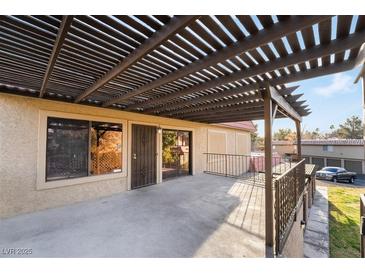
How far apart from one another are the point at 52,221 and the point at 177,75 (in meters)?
3.59

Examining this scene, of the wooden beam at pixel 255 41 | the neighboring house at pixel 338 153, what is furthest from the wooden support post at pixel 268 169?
the neighboring house at pixel 338 153

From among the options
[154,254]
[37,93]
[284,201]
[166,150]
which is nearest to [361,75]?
[284,201]

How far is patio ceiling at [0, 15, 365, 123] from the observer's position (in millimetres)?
1628

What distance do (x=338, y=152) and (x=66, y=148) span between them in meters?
25.7

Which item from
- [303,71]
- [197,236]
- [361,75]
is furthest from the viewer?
[197,236]

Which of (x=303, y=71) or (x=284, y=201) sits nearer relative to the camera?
(x=303, y=71)

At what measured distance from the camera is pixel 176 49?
2.10 m

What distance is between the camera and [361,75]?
2174 millimetres

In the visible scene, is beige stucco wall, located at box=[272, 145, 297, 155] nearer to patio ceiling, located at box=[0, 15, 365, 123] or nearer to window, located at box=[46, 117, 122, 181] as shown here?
patio ceiling, located at box=[0, 15, 365, 123]

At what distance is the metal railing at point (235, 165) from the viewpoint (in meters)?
8.45

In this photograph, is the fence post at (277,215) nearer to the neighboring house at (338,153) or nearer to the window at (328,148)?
the neighboring house at (338,153)

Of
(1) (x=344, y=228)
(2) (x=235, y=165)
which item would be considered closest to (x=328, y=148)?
(2) (x=235, y=165)

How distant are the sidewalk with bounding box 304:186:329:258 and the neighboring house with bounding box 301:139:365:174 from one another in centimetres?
1550
